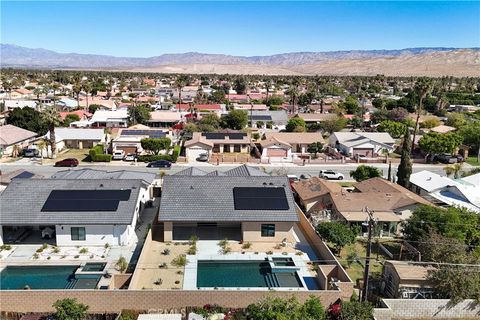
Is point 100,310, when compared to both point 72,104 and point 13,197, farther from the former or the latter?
point 72,104

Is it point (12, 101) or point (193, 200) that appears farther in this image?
point (12, 101)

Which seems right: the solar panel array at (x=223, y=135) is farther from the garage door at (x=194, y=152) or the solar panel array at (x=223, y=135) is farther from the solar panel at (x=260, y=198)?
the solar panel at (x=260, y=198)

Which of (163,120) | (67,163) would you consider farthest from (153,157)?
(163,120)

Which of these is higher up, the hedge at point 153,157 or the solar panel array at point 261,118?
the solar panel array at point 261,118

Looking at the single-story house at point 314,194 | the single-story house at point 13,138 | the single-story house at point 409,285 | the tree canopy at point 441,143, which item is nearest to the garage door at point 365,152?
the tree canopy at point 441,143

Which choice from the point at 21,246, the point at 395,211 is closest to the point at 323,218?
the point at 395,211

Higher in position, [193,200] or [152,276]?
[193,200]
